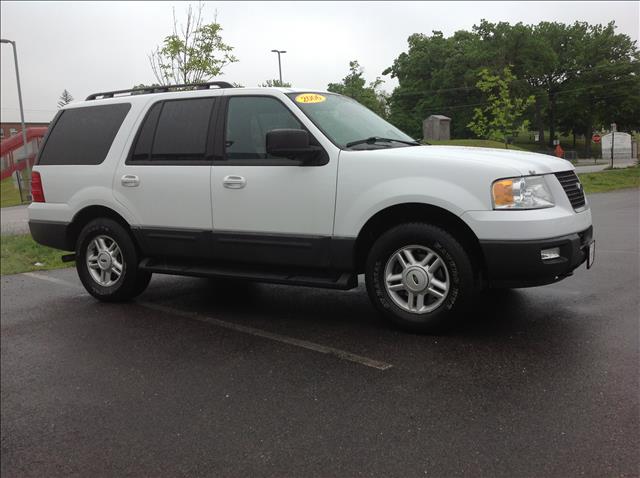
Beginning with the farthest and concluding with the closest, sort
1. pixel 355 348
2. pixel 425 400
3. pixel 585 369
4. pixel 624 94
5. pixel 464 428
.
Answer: pixel 624 94, pixel 355 348, pixel 585 369, pixel 425 400, pixel 464 428

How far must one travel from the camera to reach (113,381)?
381cm

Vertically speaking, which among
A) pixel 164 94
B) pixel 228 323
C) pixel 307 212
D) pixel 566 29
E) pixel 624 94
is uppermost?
pixel 566 29

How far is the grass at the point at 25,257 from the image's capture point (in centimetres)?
839

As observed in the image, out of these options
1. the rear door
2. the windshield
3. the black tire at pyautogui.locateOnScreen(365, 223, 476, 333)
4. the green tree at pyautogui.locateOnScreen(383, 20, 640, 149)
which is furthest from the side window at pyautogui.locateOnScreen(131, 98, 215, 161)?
the green tree at pyautogui.locateOnScreen(383, 20, 640, 149)

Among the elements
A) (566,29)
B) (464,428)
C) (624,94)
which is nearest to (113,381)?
(464,428)

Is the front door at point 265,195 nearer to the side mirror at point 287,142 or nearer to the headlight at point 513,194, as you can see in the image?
the side mirror at point 287,142

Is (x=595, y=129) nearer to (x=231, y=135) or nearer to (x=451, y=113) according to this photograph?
(x=451, y=113)

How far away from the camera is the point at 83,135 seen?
5.92 meters

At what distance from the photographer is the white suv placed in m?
4.11

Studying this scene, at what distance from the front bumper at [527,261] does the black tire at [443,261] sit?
0.18m

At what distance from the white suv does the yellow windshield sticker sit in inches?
0.7

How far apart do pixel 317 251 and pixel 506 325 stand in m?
1.63

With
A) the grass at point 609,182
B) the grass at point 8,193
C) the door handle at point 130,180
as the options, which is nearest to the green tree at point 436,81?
the grass at point 8,193

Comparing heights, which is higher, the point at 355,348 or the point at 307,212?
the point at 307,212
